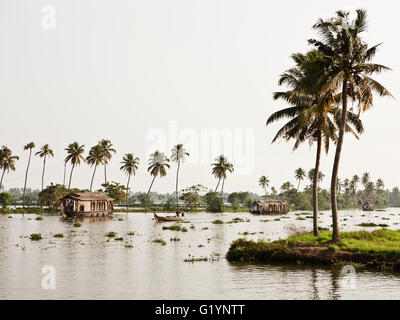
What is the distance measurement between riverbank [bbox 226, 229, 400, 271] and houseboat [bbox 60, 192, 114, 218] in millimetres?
53966

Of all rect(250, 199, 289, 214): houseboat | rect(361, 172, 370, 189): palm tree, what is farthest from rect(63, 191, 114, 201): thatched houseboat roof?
rect(361, 172, 370, 189): palm tree

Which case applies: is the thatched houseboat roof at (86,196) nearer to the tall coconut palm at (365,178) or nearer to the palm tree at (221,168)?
the palm tree at (221,168)

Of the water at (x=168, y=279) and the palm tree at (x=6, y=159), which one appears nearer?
the water at (x=168, y=279)

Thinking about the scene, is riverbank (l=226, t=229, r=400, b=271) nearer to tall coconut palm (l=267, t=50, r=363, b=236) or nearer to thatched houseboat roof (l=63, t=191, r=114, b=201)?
tall coconut palm (l=267, t=50, r=363, b=236)

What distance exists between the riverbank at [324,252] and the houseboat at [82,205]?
177 ft

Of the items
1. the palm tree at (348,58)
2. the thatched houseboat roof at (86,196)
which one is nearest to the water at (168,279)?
the palm tree at (348,58)

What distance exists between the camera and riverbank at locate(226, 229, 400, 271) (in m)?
21.5

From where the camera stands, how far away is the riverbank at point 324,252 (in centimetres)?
2150

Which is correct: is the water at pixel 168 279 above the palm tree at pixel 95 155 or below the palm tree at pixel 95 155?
below

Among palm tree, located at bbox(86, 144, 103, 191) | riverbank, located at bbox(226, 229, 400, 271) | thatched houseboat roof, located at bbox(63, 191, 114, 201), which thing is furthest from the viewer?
palm tree, located at bbox(86, 144, 103, 191)

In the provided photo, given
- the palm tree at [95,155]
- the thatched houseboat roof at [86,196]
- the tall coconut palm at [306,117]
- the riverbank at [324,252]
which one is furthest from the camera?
the palm tree at [95,155]

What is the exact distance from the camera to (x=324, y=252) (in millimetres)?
23062
